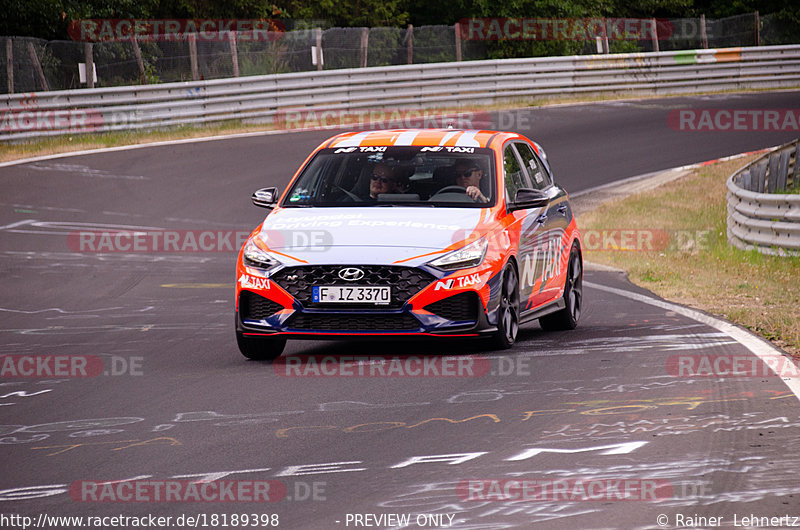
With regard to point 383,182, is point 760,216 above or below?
below

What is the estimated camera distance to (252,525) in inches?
204

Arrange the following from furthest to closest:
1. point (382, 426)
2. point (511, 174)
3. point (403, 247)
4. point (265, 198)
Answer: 1. point (511, 174)
2. point (265, 198)
3. point (403, 247)
4. point (382, 426)

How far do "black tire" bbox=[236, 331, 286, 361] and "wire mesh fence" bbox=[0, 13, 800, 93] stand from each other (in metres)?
19.2

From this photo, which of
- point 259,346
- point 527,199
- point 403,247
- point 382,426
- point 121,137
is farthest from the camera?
point 121,137

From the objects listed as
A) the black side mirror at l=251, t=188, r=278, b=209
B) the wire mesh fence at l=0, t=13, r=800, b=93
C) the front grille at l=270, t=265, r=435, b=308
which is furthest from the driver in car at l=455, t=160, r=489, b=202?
the wire mesh fence at l=0, t=13, r=800, b=93

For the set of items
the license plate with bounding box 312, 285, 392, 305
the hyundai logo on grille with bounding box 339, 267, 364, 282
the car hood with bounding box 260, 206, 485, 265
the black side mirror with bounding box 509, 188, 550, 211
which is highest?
the black side mirror with bounding box 509, 188, 550, 211

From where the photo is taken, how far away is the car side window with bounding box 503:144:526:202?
10391 millimetres

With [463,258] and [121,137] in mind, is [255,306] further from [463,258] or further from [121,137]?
[121,137]

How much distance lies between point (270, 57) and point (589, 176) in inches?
388

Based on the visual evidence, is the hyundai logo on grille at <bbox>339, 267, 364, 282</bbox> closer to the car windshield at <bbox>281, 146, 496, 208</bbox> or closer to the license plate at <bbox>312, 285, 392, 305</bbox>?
the license plate at <bbox>312, 285, 392, 305</bbox>

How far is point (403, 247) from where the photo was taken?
9.07 metres

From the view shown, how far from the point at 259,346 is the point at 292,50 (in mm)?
23484

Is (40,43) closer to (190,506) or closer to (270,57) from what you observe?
(270,57)

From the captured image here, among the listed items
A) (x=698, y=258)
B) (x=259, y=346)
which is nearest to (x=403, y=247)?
(x=259, y=346)
